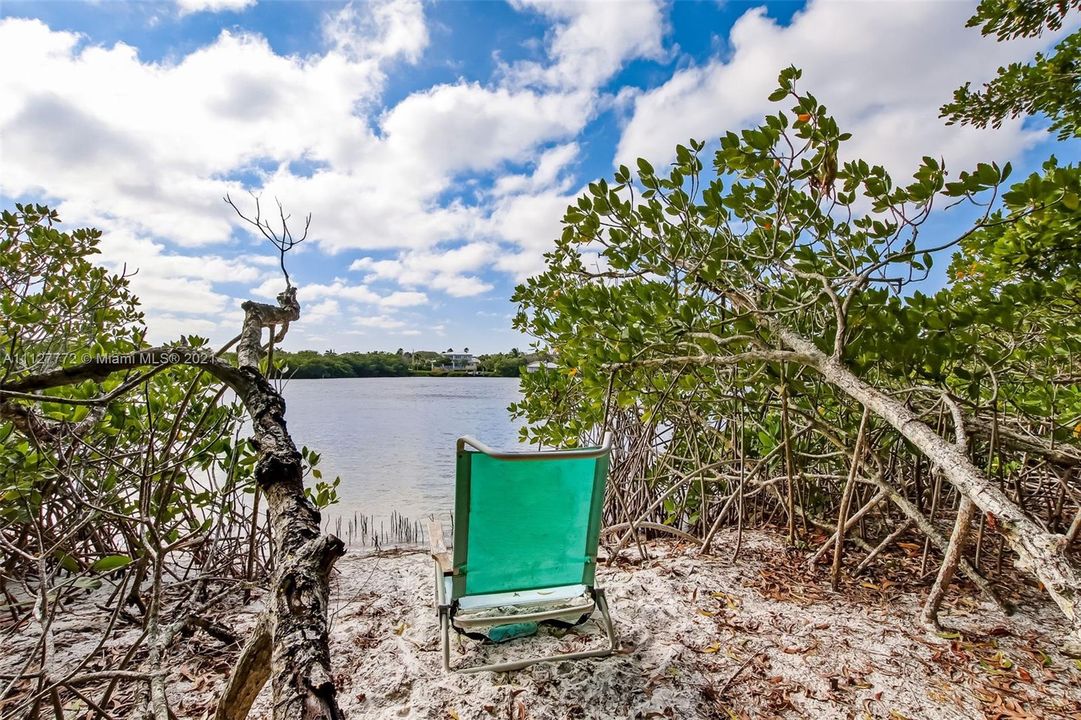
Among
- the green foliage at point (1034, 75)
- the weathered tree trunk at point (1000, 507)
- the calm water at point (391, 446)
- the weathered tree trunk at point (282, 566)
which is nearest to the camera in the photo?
the weathered tree trunk at point (282, 566)

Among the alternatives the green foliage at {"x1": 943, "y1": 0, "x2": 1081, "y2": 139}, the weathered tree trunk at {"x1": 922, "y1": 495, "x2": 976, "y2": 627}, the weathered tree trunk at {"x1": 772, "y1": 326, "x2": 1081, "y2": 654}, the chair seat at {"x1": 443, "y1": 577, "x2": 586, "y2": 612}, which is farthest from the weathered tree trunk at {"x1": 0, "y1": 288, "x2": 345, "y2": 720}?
the green foliage at {"x1": 943, "y1": 0, "x2": 1081, "y2": 139}

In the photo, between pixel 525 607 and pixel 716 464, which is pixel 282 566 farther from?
pixel 716 464

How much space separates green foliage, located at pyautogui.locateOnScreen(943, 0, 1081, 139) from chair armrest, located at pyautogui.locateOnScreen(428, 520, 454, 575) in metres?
4.44

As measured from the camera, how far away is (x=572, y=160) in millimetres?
4680

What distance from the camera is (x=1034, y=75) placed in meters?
3.27

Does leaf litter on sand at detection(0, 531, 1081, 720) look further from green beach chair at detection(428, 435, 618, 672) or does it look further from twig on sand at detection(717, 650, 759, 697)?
green beach chair at detection(428, 435, 618, 672)

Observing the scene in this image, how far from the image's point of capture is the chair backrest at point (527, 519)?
1.97 m

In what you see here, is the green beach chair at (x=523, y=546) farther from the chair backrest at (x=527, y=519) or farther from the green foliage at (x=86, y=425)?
the green foliage at (x=86, y=425)

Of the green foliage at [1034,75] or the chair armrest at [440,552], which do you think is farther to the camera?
the green foliage at [1034,75]

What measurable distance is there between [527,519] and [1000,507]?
1508mm

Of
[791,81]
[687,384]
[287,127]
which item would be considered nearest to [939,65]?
[791,81]

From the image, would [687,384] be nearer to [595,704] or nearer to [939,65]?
[595,704]

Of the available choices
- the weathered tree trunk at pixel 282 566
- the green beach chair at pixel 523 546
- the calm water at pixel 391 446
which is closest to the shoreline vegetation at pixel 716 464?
the weathered tree trunk at pixel 282 566

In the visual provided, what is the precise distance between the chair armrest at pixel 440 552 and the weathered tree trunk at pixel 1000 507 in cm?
173
